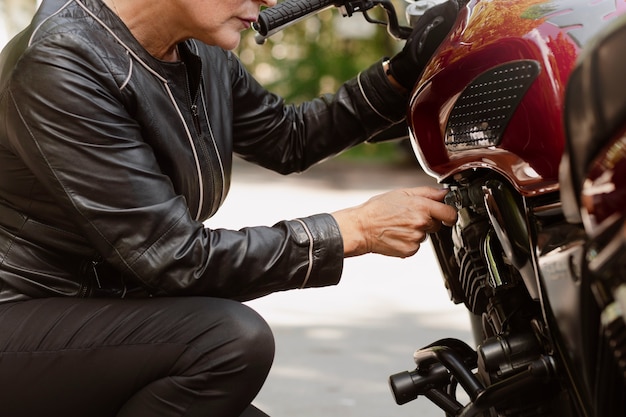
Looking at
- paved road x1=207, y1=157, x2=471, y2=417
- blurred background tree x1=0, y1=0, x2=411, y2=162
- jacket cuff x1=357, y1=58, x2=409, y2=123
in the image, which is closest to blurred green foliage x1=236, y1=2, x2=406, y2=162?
blurred background tree x1=0, y1=0, x2=411, y2=162

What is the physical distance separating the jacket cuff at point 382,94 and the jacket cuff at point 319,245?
53 centimetres

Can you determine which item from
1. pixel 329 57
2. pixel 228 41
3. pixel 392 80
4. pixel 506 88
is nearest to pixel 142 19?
pixel 228 41

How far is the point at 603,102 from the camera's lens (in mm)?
1175

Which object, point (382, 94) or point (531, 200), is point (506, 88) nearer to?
point (531, 200)

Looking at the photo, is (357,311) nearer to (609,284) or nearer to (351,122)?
(351,122)

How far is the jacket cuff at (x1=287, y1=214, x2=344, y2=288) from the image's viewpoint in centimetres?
193

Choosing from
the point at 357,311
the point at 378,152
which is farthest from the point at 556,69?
the point at 378,152

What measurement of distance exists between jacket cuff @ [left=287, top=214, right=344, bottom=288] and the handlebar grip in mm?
507

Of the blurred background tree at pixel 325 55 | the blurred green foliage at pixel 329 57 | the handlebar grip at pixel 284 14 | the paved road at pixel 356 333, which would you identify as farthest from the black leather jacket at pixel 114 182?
the blurred green foliage at pixel 329 57

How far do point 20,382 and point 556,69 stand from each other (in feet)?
3.38

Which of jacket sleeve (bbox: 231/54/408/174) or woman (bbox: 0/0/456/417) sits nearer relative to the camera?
woman (bbox: 0/0/456/417)

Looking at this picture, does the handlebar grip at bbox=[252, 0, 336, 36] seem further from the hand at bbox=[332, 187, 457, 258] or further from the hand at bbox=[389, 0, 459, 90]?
the hand at bbox=[332, 187, 457, 258]

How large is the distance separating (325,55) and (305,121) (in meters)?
8.96

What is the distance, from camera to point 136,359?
1874 millimetres
